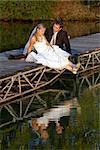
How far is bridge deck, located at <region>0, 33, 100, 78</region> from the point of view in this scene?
11438mm

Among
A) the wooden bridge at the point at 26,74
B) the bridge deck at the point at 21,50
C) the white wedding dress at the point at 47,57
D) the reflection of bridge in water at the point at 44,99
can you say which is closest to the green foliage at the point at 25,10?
the bridge deck at the point at 21,50

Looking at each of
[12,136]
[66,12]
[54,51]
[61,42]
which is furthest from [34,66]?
[66,12]

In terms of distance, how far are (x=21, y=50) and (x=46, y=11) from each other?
24022 millimetres

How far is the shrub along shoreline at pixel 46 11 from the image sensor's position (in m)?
36.8

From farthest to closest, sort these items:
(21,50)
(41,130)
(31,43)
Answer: (21,50) → (31,43) → (41,130)

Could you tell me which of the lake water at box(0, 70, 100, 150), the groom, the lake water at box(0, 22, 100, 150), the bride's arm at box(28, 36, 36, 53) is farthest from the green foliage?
the lake water at box(0, 70, 100, 150)

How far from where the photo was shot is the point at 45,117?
971 cm

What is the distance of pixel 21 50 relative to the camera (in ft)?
46.0

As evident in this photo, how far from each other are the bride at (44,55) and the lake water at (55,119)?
0.56m

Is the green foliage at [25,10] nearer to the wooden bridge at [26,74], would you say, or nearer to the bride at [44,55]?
the wooden bridge at [26,74]

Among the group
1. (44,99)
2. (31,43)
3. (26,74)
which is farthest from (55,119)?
(31,43)

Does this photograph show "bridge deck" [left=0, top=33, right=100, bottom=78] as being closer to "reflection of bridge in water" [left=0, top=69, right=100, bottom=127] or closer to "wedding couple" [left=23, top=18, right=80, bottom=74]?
"wedding couple" [left=23, top=18, right=80, bottom=74]

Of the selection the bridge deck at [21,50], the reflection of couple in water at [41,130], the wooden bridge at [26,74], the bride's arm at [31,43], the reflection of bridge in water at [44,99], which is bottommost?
the reflection of couple in water at [41,130]

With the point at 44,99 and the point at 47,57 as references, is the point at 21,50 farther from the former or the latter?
the point at 44,99
